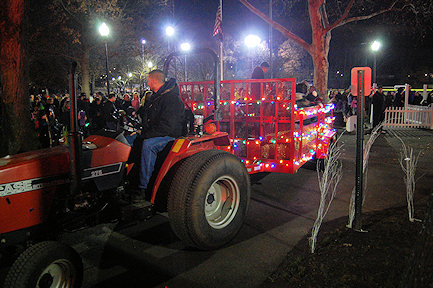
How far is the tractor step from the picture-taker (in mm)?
3727

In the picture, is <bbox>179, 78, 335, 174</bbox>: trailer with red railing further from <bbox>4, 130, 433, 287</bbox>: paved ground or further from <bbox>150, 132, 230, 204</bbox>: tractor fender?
<bbox>150, 132, 230, 204</bbox>: tractor fender

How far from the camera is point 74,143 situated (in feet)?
10.1

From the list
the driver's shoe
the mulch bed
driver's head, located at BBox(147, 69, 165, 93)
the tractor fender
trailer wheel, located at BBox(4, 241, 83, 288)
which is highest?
driver's head, located at BBox(147, 69, 165, 93)

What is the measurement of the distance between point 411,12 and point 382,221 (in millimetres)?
17257

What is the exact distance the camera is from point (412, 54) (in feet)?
187

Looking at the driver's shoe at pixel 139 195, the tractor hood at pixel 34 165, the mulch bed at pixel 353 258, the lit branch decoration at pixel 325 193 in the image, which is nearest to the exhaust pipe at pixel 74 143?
the tractor hood at pixel 34 165

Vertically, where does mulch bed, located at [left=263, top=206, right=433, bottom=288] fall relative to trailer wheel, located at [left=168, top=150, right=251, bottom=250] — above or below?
below

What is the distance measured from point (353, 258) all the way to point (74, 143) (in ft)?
9.91

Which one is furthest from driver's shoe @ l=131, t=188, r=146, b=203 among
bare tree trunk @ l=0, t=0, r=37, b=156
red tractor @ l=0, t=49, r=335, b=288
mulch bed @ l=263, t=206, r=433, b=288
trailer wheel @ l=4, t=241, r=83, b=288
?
bare tree trunk @ l=0, t=0, r=37, b=156

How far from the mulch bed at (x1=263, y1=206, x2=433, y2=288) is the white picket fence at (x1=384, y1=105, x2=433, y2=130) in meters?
14.0

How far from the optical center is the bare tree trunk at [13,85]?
27.8 ft

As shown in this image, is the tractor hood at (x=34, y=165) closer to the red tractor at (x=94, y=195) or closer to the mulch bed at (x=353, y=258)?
the red tractor at (x=94, y=195)

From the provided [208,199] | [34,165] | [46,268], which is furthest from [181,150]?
[46,268]

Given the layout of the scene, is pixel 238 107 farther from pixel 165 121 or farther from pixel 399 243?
pixel 399 243
